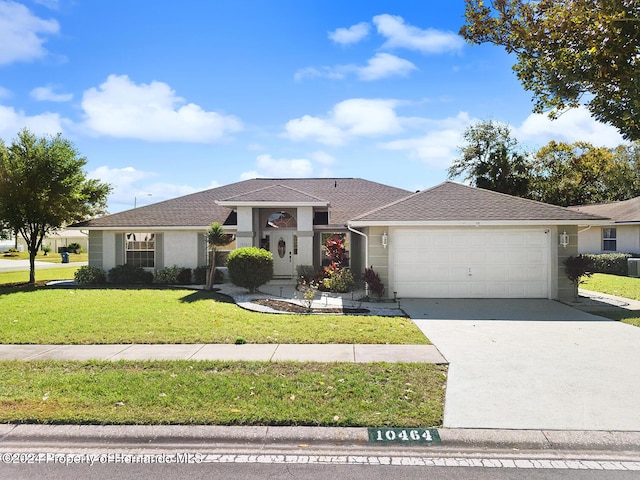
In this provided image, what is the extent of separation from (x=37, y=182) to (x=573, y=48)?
21.0 meters

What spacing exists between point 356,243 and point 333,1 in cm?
1108

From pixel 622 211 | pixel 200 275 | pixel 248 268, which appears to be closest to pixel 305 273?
pixel 248 268

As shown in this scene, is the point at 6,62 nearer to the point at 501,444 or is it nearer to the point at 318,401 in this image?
the point at 318,401

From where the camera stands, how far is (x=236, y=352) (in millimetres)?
7852

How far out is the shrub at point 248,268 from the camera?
15461mm

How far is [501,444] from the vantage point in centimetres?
459

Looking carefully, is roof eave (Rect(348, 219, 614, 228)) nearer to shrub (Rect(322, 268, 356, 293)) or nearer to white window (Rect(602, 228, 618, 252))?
shrub (Rect(322, 268, 356, 293))

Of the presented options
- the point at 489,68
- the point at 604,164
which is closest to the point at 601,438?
the point at 489,68

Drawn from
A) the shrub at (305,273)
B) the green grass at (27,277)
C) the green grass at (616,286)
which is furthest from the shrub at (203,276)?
the green grass at (616,286)

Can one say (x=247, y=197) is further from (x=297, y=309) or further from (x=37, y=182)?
(x=37, y=182)

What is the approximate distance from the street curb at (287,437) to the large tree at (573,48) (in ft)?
24.0

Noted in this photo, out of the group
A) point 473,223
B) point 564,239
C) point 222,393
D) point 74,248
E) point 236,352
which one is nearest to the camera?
point 222,393

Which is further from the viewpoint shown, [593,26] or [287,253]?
[287,253]

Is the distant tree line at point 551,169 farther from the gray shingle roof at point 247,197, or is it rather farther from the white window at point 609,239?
the gray shingle roof at point 247,197
